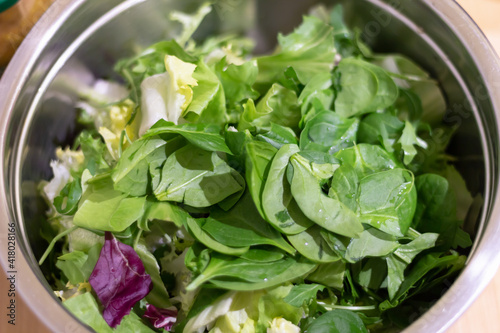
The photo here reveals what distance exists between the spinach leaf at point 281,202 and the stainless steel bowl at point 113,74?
0.17 meters

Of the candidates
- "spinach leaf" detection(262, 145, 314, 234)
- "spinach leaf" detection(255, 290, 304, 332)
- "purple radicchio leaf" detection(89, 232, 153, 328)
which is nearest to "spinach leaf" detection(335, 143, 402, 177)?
"spinach leaf" detection(262, 145, 314, 234)

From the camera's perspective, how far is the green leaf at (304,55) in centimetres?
72

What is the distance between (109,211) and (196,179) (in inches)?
4.8

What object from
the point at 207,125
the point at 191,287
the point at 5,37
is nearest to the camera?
the point at 191,287

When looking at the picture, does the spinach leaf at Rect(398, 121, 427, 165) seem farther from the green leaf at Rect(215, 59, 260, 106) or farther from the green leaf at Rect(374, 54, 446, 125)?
the green leaf at Rect(215, 59, 260, 106)

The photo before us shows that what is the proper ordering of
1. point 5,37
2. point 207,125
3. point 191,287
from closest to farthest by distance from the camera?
1. point 191,287
2. point 207,125
3. point 5,37

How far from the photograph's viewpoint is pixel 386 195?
590 mm

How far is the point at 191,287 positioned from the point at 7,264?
23cm

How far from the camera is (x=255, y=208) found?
564 mm

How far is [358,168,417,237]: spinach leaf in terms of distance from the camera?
57 centimetres

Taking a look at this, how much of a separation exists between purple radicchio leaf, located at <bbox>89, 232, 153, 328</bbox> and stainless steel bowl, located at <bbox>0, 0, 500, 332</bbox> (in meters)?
0.08

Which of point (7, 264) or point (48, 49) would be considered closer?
point (7, 264)

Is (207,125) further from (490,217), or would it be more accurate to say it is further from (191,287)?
(490,217)

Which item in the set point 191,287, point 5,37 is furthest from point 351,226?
point 5,37
